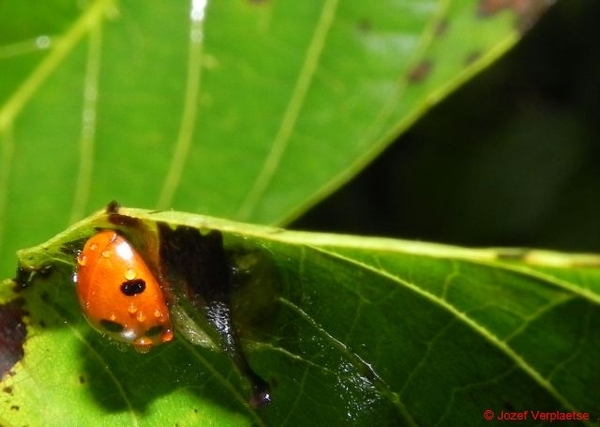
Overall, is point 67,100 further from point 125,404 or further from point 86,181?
point 125,404

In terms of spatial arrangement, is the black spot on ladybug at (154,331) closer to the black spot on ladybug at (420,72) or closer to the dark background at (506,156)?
the black spot on ladybug at (420,72)

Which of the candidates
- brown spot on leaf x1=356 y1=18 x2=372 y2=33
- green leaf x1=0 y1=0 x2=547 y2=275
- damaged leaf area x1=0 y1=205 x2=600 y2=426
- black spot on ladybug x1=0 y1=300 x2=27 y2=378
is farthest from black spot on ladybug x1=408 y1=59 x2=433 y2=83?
black spot on ladybug x1=0 y1=300 x2=27 y2=378

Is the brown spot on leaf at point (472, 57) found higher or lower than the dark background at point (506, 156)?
higher

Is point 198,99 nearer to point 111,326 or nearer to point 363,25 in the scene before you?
point 363,25

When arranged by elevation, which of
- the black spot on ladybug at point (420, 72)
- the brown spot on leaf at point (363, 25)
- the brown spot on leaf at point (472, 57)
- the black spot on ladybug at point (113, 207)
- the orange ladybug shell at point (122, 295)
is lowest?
the orange ladybug shell at point (122, 295)

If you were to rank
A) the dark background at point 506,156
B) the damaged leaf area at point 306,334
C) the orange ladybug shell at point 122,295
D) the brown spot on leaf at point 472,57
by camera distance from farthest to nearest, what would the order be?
the dark background at point 506,156 → the brown spot on leaf at point 472,57 → the orange ladybug shell at point 122,295 → the damaged leaf area at point 306,334

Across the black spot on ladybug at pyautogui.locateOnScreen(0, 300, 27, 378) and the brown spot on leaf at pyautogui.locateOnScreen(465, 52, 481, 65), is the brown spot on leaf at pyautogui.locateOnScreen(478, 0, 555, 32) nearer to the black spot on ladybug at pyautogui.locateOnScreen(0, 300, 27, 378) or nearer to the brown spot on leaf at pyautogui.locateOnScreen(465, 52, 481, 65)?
the brown spot on leaf at pyautogui.locateOnScreen(465, 52, 481, 65)

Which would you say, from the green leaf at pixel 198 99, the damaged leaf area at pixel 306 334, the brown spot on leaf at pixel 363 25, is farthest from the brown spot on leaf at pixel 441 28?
the damaged leaf area at pixel 306 334

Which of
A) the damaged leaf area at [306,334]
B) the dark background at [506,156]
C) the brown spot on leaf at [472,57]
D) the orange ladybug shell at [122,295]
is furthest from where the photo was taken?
the dark background at [506,156]
